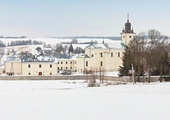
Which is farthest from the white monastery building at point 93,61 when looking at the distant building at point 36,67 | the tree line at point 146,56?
the tree line at point 146,56

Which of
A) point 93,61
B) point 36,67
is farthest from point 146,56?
point 93,61

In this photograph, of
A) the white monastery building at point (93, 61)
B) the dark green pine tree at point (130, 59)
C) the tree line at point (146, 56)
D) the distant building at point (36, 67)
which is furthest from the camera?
the white monastery building at point (93, 61)

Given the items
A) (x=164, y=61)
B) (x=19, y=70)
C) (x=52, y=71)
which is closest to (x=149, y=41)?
(x=164, y=61)

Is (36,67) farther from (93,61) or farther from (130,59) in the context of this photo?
(130,59)

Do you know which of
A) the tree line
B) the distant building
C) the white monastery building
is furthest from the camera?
the white monastery building

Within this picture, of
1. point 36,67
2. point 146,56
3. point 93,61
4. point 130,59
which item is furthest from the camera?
point 93,61

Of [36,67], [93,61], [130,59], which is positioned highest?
[93,61]

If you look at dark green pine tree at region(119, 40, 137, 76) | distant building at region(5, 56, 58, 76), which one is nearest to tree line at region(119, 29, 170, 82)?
dark green pine tree at region(119, 40, 137, 76)

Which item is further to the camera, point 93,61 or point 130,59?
point 93,61

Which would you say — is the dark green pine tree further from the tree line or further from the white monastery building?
the white monastery building

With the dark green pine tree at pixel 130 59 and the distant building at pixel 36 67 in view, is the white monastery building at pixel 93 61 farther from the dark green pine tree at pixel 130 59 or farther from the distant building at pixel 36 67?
the dark green pine tree at pixel 130 59

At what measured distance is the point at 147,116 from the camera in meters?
17.9

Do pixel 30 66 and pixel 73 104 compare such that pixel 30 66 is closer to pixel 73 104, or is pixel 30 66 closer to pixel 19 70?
pixel 19 70

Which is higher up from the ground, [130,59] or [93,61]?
[93,61]
